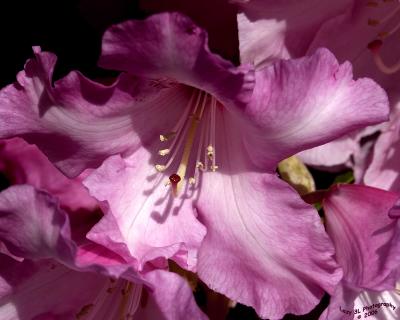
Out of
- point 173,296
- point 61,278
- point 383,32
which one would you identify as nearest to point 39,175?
point 61,278

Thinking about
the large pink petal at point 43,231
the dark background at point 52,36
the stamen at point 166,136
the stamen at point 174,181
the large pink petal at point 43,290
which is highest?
the dark background at point 52,36

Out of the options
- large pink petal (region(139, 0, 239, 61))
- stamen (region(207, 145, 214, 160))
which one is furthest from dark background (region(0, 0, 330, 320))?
stamen (region(207, 145, 214, 160))

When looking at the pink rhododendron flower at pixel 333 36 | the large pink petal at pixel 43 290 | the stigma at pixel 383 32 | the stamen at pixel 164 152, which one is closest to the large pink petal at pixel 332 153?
the pink rhododendron flower at pixel 333 36

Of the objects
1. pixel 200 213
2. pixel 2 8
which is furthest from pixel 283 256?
pixel 2 8

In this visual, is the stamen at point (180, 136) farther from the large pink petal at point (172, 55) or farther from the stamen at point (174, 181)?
the large pink petal at point (172, 55)

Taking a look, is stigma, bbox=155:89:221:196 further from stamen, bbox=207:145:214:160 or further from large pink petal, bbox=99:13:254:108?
large pink petal, bbox=99:13:254:108
